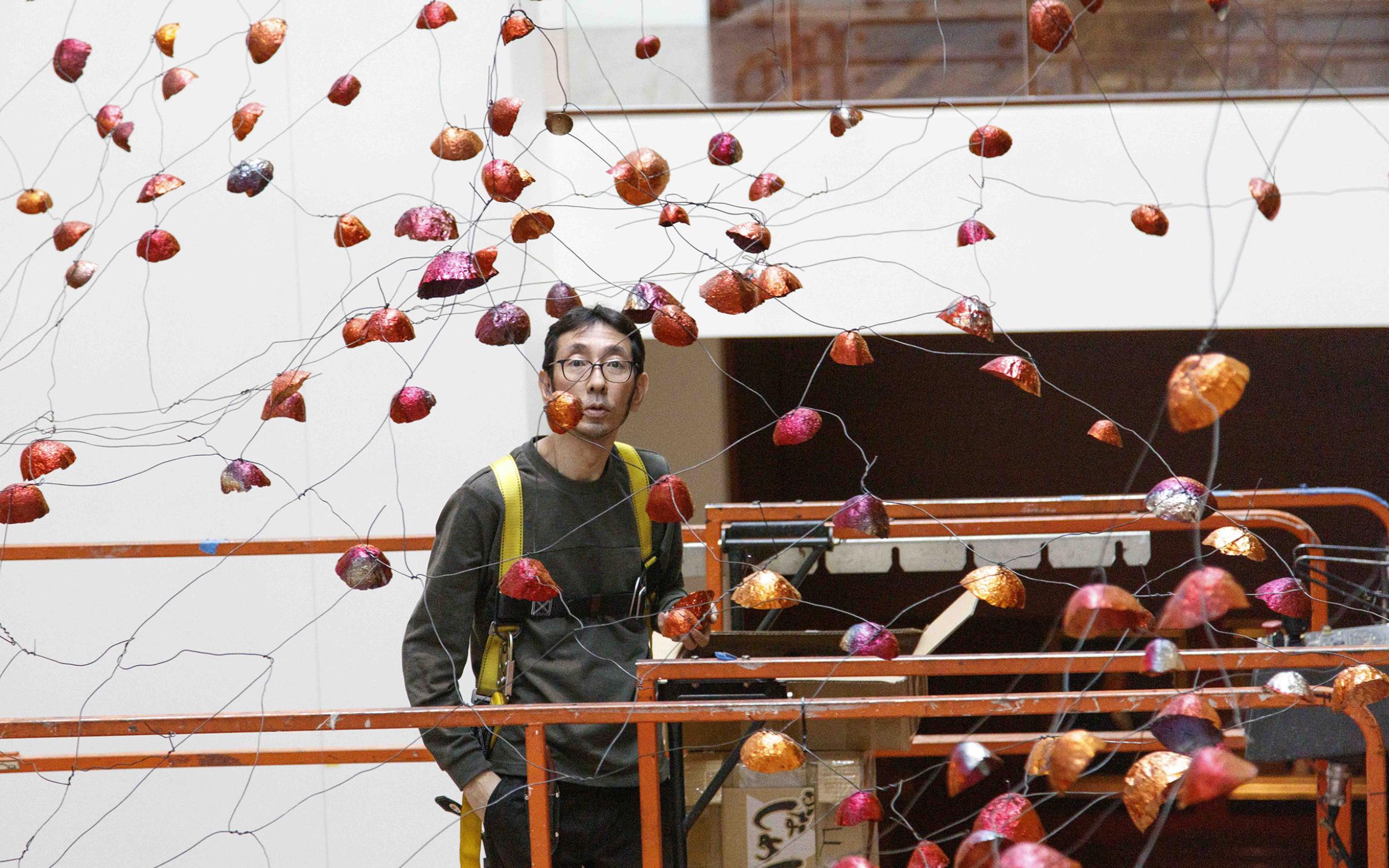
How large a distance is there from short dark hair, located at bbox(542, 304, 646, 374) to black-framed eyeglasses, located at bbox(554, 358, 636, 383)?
32 millimetres

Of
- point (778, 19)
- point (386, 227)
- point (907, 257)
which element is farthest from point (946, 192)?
point (386, 227)

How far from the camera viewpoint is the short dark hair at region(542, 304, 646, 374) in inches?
71.6

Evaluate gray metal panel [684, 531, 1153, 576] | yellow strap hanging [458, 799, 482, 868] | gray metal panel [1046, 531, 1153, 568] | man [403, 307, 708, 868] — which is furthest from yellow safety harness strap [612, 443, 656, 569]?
gray metal panel [1046, 531, 1153, 568]

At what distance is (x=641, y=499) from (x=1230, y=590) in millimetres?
988

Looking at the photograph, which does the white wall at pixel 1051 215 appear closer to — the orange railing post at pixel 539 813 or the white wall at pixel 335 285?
the white wall at pixel 335 285

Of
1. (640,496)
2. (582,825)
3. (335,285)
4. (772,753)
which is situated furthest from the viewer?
(335,285)

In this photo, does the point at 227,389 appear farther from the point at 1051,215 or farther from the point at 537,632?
the point at 1051,215

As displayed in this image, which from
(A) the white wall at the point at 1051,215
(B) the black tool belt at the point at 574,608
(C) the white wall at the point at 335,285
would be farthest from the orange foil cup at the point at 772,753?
(A) the white wall at the point at 1051,215

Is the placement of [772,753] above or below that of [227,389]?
below

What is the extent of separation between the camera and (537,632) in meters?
1.75

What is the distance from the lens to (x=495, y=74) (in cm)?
303

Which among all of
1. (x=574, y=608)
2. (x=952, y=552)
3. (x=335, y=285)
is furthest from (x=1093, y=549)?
(x=335, y=285)

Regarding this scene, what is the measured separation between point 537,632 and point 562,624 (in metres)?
0.03

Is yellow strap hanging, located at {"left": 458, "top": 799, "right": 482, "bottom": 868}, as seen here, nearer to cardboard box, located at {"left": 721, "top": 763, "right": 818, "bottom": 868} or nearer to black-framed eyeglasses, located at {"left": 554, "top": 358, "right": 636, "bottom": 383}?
cardboard box, located at {"left": 721, "top": 763, "right": 818, "bottom": 868}
